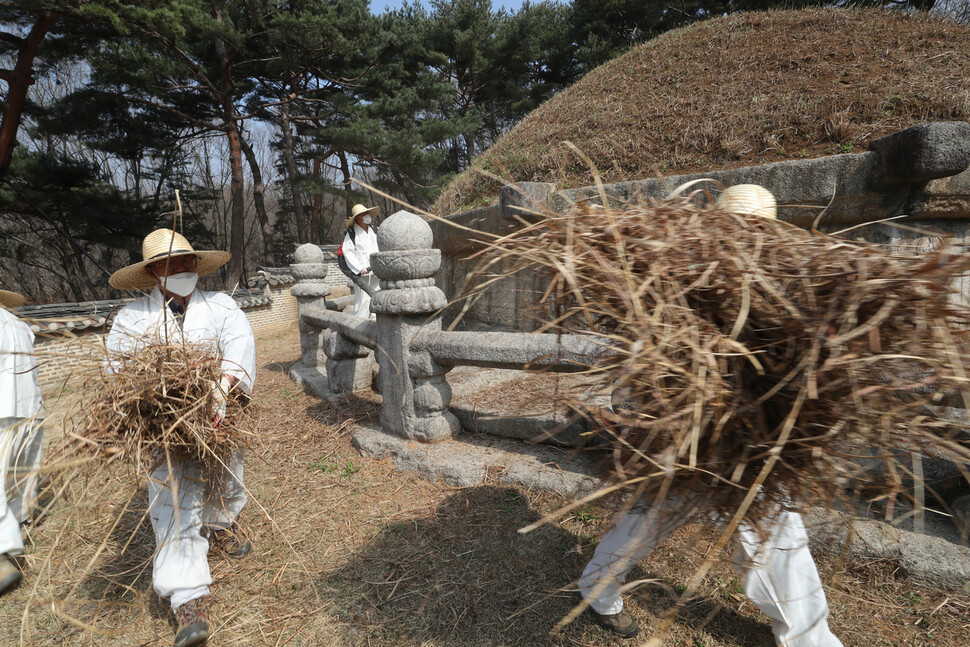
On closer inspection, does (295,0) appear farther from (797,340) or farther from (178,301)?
(797,340)

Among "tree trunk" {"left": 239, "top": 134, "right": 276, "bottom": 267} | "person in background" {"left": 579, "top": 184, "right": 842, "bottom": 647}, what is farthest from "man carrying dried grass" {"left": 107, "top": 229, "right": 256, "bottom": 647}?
"tree trunk" {"left": 239, "top": 134, "right": 276, "bottom": 267}

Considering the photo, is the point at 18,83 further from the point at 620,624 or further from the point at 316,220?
the point at 620,624

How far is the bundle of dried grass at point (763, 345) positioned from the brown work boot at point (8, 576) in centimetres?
338

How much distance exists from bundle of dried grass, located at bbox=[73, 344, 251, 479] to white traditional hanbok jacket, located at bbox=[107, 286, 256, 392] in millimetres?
199

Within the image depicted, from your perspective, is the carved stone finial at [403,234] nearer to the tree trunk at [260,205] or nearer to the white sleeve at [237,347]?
the white sleeve at [237,347]

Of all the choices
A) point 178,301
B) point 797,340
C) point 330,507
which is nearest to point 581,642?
point 797,340

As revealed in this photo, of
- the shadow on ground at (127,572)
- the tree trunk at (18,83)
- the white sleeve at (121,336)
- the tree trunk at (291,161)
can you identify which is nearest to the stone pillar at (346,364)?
the shadow on ground at (127,572)

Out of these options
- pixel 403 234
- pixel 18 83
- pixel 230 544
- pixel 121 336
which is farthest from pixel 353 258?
pixel 18 83

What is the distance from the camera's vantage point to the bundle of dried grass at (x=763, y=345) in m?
0.87

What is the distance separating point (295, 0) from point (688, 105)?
11.1m

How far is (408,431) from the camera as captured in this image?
3189mm

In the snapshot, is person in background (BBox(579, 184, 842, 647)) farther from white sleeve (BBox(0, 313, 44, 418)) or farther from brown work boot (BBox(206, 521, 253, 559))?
white sleeve (BBox(0, 313, 44, 418))

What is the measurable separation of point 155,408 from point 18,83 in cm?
1148

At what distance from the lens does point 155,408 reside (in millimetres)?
1701
